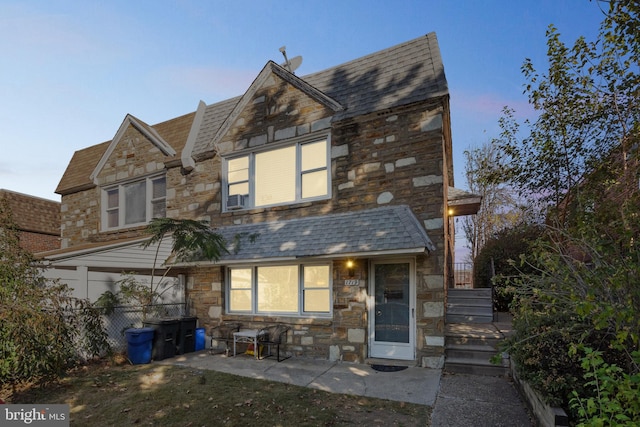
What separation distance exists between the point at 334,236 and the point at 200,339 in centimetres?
523

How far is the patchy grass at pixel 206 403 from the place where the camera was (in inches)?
200

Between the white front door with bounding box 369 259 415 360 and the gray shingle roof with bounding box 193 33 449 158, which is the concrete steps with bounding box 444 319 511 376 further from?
the gray shingle roof with bounding box 193 33 449 158

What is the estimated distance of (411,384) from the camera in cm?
659

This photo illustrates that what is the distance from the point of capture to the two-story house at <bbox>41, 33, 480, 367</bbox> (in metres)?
7.98

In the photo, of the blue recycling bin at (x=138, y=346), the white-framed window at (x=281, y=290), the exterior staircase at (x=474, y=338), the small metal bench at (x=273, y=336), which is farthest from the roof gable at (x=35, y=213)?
the exterior staircase at (x=474, y=338)

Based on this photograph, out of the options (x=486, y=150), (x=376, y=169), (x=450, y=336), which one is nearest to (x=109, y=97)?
(x=376, y=169)

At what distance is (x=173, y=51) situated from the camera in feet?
30.7

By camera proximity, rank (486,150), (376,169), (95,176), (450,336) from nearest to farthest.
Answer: (450,336), (376,169), (95,176), (486,150)

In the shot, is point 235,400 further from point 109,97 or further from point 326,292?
point 109,97

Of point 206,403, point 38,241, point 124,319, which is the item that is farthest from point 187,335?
point 38,241

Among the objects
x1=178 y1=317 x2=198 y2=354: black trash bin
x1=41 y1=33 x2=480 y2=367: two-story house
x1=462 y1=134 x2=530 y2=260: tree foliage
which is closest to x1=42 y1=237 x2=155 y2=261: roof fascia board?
x1=41 y1=33 x2=480 y2=367: two-story house

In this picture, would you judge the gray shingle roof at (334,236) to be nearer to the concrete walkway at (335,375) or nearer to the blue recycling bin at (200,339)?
the blue recycling bin at (200,339)

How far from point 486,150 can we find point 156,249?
933 inches

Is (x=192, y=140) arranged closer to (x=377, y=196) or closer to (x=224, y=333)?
(x=224, y=333)
